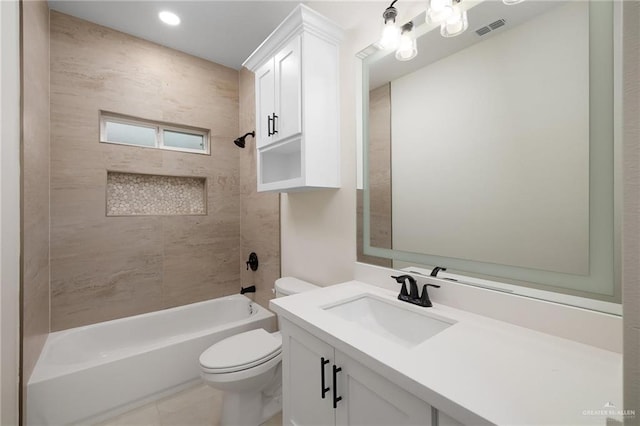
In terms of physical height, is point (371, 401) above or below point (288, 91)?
below

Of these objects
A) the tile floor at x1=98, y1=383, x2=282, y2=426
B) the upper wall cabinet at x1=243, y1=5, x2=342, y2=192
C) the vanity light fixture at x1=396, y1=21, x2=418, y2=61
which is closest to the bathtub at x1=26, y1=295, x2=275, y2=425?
the tile floor at x1=98, y1=383, x2=282, y2=426

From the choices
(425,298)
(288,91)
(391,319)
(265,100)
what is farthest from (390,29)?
(391,319)

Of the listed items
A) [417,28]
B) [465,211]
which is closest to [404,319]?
[465,211]

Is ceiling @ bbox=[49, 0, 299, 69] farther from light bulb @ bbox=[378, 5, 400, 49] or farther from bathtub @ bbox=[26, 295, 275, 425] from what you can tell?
bathtub @ bbox=[26, 295, 275, 425]

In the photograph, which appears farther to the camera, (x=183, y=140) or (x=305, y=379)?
(x=183, y=140)

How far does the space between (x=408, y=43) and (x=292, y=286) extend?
5.18 feet

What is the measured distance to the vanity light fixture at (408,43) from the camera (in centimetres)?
123

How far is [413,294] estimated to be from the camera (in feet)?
3.77

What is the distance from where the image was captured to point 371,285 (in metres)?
1.42

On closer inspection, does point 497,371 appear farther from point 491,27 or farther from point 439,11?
point 439,11

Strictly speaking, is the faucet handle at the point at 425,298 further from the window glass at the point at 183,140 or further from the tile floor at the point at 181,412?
the window glass at the point at 183,140

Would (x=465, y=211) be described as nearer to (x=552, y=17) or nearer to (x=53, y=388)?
(x=552, y=17)

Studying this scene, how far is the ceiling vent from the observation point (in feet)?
3.23

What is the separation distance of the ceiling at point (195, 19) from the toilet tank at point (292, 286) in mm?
2049
